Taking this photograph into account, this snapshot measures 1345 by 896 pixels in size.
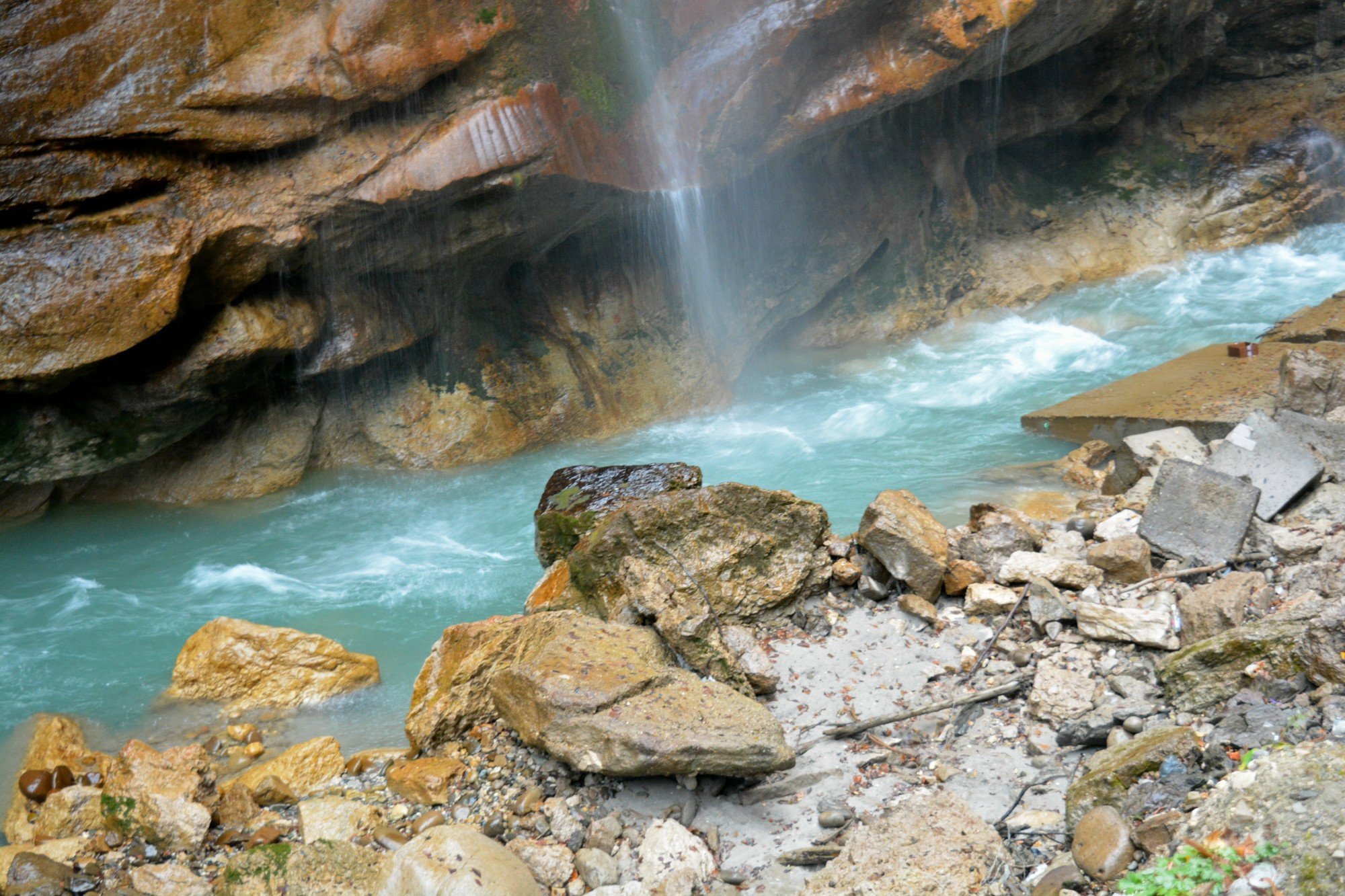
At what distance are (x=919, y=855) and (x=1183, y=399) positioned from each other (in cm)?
508

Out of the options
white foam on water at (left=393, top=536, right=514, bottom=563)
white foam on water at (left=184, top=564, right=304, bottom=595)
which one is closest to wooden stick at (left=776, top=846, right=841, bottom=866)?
white foam on water at (left=393, top=536, right=514, bottom=563)

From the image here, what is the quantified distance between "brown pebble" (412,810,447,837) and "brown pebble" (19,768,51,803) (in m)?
1.94

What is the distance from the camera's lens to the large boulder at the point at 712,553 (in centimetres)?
395

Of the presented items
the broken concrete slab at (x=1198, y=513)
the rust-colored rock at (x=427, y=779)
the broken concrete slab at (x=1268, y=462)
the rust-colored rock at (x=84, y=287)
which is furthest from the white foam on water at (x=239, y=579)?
the broken concrete slab at (x=1268, y=462)

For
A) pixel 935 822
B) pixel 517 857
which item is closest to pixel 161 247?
pixel 517 857

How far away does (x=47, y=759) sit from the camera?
426cm

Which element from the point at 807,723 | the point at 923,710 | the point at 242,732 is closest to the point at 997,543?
the point at 923,710

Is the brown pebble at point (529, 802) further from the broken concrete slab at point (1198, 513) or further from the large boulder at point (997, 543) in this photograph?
the broken concrete slab at point (1198, 513)

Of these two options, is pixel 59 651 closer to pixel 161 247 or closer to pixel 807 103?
pixel 161 247

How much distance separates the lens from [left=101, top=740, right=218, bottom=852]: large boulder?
3.39m

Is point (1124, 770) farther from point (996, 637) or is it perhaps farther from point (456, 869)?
point (456, 869)

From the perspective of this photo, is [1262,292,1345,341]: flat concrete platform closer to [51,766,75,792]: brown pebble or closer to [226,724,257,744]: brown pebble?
[226,724,257,744]: brown pebble

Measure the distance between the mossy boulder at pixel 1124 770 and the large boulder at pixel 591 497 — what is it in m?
2.42

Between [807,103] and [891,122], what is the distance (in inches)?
102
